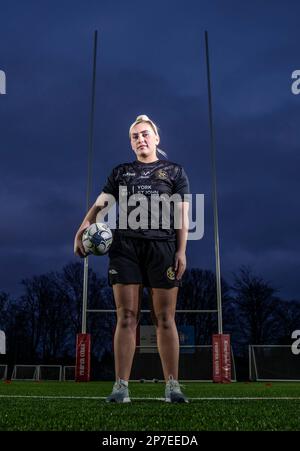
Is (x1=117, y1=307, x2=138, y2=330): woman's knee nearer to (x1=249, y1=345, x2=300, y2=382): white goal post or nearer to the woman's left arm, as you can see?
the woman's left arm

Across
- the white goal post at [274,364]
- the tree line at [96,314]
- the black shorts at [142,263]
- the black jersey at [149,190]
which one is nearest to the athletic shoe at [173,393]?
the black shorts at [142,263]

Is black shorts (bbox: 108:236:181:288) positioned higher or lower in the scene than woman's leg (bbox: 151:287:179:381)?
higher

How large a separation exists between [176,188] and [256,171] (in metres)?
31.6

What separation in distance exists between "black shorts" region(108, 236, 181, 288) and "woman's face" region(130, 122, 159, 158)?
0.59 meters

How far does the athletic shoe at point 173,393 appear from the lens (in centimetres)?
285

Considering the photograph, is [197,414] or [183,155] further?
[183,155]

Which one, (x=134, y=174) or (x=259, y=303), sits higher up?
(x=259, y=303)

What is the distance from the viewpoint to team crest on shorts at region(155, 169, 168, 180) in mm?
3164

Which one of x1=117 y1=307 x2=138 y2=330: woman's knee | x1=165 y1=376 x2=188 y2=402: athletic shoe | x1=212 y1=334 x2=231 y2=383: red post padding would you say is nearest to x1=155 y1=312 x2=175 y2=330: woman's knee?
x1=117 y1=307 x2=138 y2=330: woman's knee

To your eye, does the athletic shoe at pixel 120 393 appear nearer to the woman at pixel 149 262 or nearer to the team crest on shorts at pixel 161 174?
the woman at pixel 149 262

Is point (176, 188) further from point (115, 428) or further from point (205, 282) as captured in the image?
point (205, 282)
